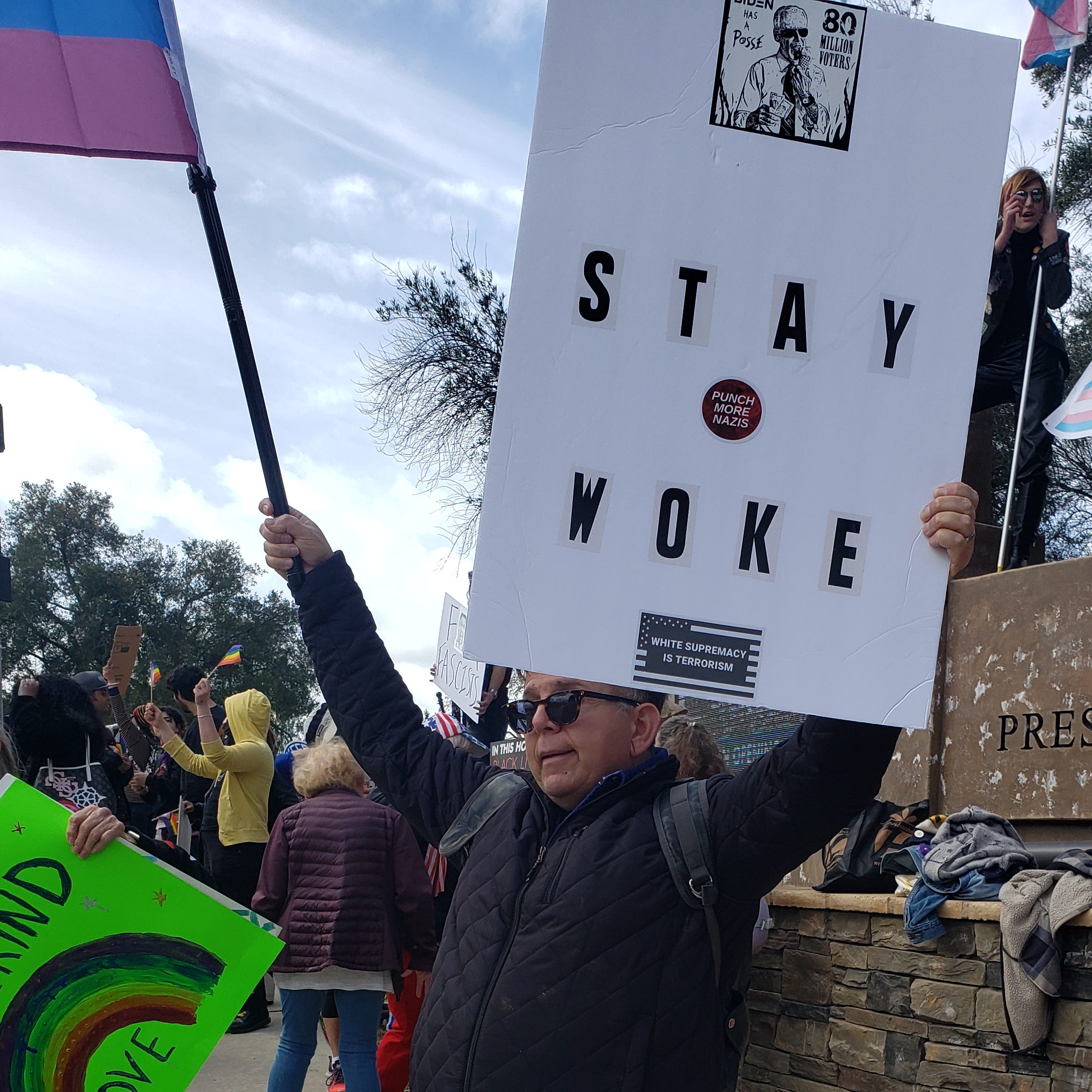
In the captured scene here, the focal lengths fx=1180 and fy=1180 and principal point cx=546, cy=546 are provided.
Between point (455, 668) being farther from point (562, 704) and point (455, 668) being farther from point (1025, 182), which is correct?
point (562, 704)

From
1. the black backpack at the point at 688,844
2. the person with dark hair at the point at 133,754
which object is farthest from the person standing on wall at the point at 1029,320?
the person with dark hair at the point at 133,754

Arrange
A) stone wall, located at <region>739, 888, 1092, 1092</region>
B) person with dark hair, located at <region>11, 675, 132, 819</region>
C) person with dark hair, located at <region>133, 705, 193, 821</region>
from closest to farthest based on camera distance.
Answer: stone wall, located at <region>739, 888, 1092, 1092</region> → person with dark hair, located at <region>11, 675, 132, 819</region> → person with dark hair, located at <region>133, 705, 193, 821</region>

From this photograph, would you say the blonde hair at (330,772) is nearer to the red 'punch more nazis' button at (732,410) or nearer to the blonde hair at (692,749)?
the blonde hair at (692,749)

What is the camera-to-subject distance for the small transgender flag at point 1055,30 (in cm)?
809

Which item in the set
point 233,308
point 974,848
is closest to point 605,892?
point 233,308

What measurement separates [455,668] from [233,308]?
5891 mm

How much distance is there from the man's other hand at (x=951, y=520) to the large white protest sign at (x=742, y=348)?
0.07 feet

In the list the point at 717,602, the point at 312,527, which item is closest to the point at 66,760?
the point at 312,527

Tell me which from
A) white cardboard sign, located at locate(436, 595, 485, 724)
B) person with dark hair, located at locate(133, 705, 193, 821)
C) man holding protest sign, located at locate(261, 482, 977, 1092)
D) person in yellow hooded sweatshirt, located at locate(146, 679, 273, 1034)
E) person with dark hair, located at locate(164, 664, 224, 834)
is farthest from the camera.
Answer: person with dark hair, located at locate(133, 705, 193, 821)

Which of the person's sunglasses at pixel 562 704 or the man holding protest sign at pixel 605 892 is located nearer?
the man holding protest sign at pixel 605 892

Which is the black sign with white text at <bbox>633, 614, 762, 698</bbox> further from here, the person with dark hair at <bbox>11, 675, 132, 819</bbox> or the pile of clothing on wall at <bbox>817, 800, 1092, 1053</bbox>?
the person with dark hair at <bbox>11, 675, 132, 819</bbox>

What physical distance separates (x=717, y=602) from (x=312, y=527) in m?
1.11

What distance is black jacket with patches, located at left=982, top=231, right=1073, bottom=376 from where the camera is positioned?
6414 mm

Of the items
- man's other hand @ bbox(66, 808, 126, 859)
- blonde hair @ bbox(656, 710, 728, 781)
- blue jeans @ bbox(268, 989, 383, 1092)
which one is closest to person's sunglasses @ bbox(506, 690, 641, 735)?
man's other hand @ bbox(66, 808, 126, 859)
